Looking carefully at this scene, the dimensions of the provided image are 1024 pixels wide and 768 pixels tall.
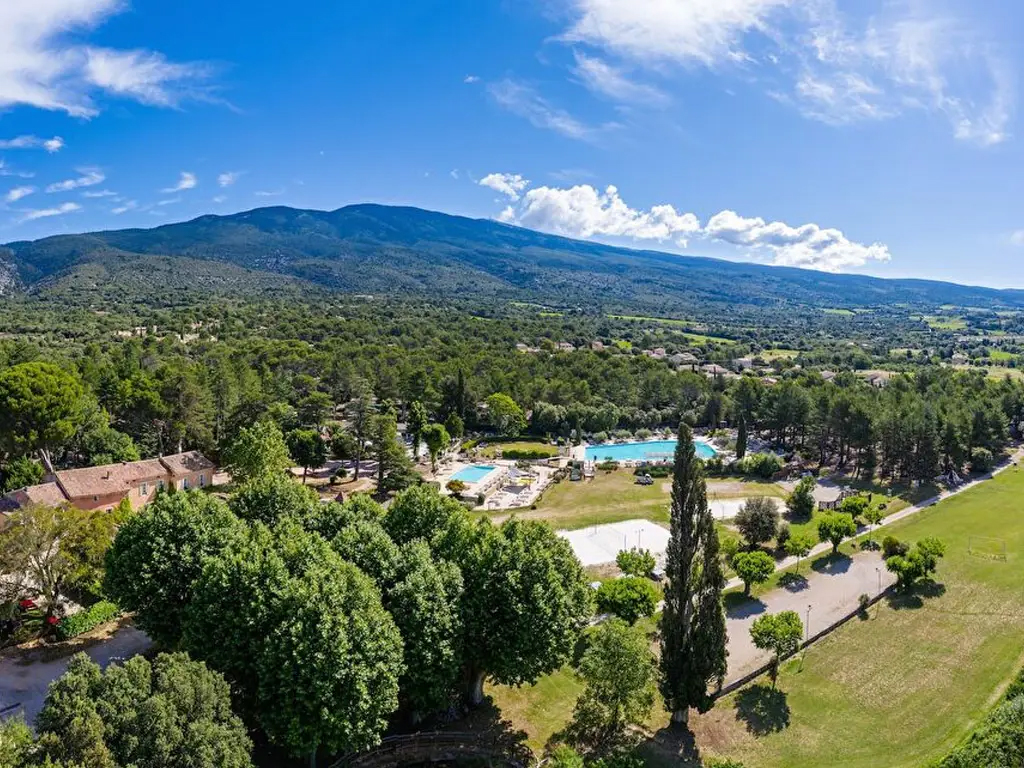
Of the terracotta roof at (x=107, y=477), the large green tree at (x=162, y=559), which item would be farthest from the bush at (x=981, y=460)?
the terracotta roof at (x=107, y=477)

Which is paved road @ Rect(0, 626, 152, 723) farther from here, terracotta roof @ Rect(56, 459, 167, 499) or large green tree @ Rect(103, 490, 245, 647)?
terracotta roof @ Rect(56, 459, 167, 499)

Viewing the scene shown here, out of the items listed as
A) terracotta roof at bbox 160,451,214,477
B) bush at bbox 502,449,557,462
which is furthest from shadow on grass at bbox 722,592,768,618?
→ terracotta roof at bbox 160,451,214,477

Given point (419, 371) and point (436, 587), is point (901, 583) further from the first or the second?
point (419, 371)

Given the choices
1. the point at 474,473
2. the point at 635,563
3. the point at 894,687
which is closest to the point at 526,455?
the point at 474,473

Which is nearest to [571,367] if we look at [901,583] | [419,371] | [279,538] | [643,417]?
[643,417]

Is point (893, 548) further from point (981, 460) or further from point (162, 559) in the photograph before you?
point (162, 559)
